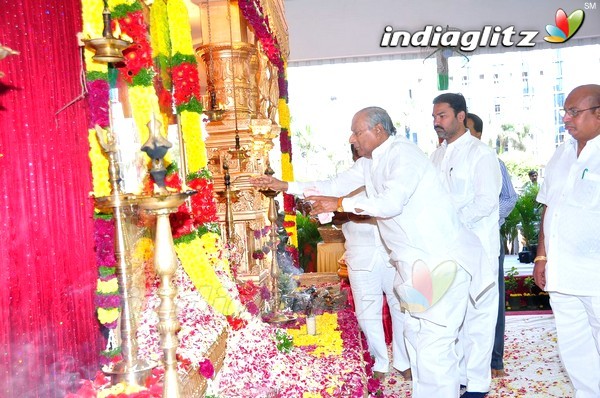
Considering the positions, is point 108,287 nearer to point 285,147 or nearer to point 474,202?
point 474,202

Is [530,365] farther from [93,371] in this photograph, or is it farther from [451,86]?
[451,86]

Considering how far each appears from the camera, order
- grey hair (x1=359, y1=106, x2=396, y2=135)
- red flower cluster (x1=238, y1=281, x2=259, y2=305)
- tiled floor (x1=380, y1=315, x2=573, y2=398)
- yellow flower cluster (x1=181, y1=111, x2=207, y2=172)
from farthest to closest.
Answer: red flower cluster (x1=238, y1=281, x2=259, y2=305)
yellow flower cluster (x1=181, y1=111, x2=207, y2=172)
tiled floor (x1=380, y1=315, x2=573, y2=398)
grey hair (x1=359, y1=106, x2=396, y2=135)

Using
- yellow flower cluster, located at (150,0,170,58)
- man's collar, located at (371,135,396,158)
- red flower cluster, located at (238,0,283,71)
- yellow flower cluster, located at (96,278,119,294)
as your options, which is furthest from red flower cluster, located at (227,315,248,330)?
red flower cluster, located at (238,0,283,71)

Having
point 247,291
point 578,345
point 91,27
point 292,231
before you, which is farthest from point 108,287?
point 292,231

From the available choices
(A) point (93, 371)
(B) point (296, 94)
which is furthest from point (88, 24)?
(B) point (296, 94)

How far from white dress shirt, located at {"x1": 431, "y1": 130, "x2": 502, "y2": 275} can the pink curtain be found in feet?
8.21

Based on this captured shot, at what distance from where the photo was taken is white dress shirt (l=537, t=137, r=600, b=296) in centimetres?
362

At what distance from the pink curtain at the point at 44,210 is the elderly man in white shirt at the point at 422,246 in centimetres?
156

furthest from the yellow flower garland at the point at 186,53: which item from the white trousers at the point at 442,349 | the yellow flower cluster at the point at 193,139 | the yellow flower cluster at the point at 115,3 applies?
the white trousers at the point at 442,349

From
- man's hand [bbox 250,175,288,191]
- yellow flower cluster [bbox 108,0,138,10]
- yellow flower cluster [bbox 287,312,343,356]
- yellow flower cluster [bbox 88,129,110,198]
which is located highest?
yellow flower cluster [bbox 108,0,138,10]

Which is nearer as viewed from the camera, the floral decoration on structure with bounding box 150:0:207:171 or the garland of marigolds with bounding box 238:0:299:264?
the floral decoration on structure with bounding box 150:0:207:171

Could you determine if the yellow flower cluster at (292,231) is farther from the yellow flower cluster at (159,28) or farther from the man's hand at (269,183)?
the yellow flower cluster at (159,28)

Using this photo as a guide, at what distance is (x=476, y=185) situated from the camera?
14.9ft

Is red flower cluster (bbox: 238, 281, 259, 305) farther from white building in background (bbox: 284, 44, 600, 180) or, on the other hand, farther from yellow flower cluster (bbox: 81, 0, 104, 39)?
white building in background (bbox: 284, 44, 600, 180)
